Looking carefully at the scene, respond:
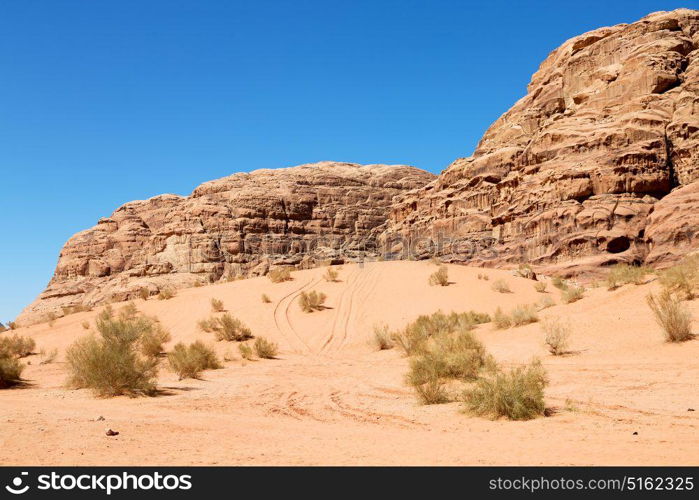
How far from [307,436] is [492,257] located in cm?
2619

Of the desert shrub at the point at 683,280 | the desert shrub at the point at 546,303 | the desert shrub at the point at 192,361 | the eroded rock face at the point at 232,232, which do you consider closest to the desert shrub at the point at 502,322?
the desert shrub at the point at 546,303

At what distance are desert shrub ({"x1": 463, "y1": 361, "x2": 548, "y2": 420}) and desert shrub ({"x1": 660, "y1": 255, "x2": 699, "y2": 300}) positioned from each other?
7889 mm

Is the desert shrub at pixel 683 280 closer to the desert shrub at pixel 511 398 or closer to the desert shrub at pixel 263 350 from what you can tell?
the desert shrub at pixel 511 398

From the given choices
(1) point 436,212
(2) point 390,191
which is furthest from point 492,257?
(2) point 390,191

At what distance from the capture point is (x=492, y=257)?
29.4 meters

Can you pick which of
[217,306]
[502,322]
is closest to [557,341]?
[502,322]

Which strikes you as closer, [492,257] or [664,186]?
[664,186]

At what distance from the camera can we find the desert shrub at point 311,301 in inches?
801

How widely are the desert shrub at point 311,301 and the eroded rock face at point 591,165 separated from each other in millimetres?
11995

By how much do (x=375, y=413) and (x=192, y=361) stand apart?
609 centimetres

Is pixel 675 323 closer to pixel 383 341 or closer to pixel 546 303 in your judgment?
pixel 546 303

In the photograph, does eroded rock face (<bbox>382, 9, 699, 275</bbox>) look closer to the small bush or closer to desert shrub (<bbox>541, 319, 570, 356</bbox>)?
the small bush

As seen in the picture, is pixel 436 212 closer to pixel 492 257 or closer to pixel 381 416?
pixel 492 257

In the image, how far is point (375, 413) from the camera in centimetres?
647
